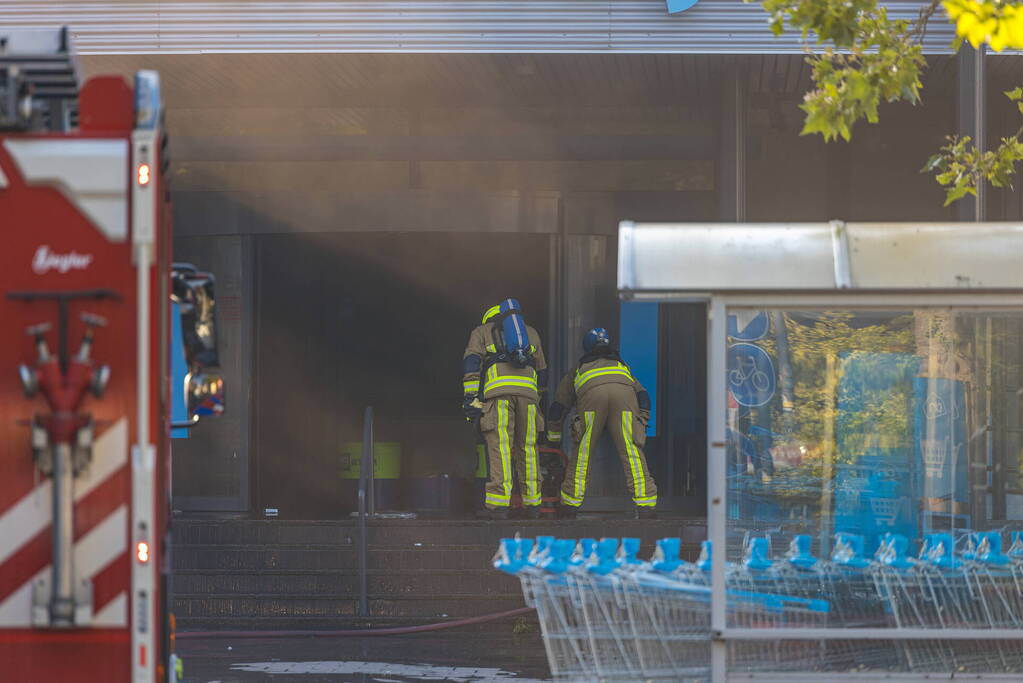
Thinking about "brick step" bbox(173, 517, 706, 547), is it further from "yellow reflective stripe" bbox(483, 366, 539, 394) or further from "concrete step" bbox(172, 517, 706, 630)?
"yellow reflective stripe" bbox(483, 366, 539, 394)

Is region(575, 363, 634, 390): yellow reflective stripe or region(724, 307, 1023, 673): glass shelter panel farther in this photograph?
region(575, 363, 634, 390): yellow reflective stripe

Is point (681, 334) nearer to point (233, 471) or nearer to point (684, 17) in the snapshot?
point (684, 17)

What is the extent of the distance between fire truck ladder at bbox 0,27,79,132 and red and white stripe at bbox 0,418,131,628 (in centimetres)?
107

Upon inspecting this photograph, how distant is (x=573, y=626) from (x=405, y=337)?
936cm

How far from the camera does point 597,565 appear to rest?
6.50 meters

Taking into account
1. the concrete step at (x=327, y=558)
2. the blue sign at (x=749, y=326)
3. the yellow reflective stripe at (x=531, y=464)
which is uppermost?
the blue sign at (x=749, y=326)

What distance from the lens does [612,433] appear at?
488 inches

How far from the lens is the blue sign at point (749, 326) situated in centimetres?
690

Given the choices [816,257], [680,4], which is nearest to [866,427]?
[816,257]

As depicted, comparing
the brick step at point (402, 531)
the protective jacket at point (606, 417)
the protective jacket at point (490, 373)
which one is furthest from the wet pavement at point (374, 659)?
the protective jacket at point (490, 373)

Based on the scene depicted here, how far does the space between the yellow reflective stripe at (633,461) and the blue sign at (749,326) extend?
5.19m

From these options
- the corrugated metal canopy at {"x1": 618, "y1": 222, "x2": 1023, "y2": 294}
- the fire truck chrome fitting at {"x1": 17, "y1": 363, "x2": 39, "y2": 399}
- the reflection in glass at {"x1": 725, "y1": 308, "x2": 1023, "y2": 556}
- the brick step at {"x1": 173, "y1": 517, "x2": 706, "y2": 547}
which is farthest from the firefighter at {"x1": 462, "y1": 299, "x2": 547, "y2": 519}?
the fire truck chrome fitting at {"x1": 17, "y1": 363, "x2": 39, "y2": 399}

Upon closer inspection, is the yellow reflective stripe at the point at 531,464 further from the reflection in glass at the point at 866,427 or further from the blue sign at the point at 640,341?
the reflection in glass at the point at 866,427

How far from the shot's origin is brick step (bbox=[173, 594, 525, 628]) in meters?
11.1
